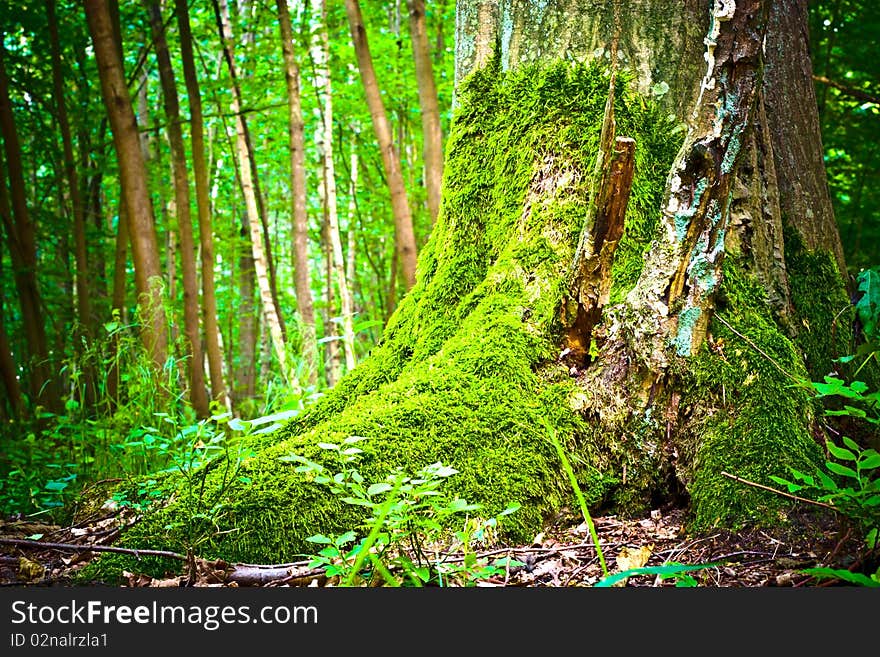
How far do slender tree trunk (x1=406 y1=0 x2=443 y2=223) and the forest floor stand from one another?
6.90 metres

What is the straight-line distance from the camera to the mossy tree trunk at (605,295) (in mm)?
2695

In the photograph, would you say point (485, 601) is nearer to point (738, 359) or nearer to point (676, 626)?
point (676, 626)

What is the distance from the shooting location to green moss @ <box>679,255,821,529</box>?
8.72ft

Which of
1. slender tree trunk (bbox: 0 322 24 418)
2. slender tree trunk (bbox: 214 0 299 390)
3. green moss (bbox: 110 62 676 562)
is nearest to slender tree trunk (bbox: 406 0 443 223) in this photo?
slender tree trunk (bbox: 214 0 299 390)

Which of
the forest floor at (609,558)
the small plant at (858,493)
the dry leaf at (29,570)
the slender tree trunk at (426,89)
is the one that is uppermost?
the slender tree trunk at (426,89)

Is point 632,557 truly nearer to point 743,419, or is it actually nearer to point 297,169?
point 743,419

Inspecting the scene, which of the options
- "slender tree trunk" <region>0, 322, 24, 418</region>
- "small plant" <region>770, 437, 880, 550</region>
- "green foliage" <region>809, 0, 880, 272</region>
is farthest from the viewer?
"green foliage" <region>809, 0, 880, 272</region>

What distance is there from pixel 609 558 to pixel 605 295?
41.7 inches

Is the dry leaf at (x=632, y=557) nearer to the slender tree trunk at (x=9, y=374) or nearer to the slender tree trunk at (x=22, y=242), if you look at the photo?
the slender tree trunk at (x=9, y=374)

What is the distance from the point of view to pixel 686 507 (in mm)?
2895

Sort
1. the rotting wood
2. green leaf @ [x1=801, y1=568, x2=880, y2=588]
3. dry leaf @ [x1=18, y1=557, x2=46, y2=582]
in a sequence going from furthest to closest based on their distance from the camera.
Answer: the rotting wood
dry leaf @ [x1=18, y1=557, x2=46, y2=582]
green leaf @ [x1=801, y1=568, x2=880, y2=588]

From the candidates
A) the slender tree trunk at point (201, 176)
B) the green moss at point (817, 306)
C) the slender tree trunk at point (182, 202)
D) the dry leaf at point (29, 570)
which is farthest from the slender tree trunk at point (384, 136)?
the dry leaf at point (29, 570)

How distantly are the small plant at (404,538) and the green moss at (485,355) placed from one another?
16 centimetres

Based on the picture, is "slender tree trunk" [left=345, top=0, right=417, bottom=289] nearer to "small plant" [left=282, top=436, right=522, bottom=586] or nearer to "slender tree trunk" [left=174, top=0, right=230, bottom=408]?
"slender tree trunk" [left=174, top=0, right=230, bottom=408]
